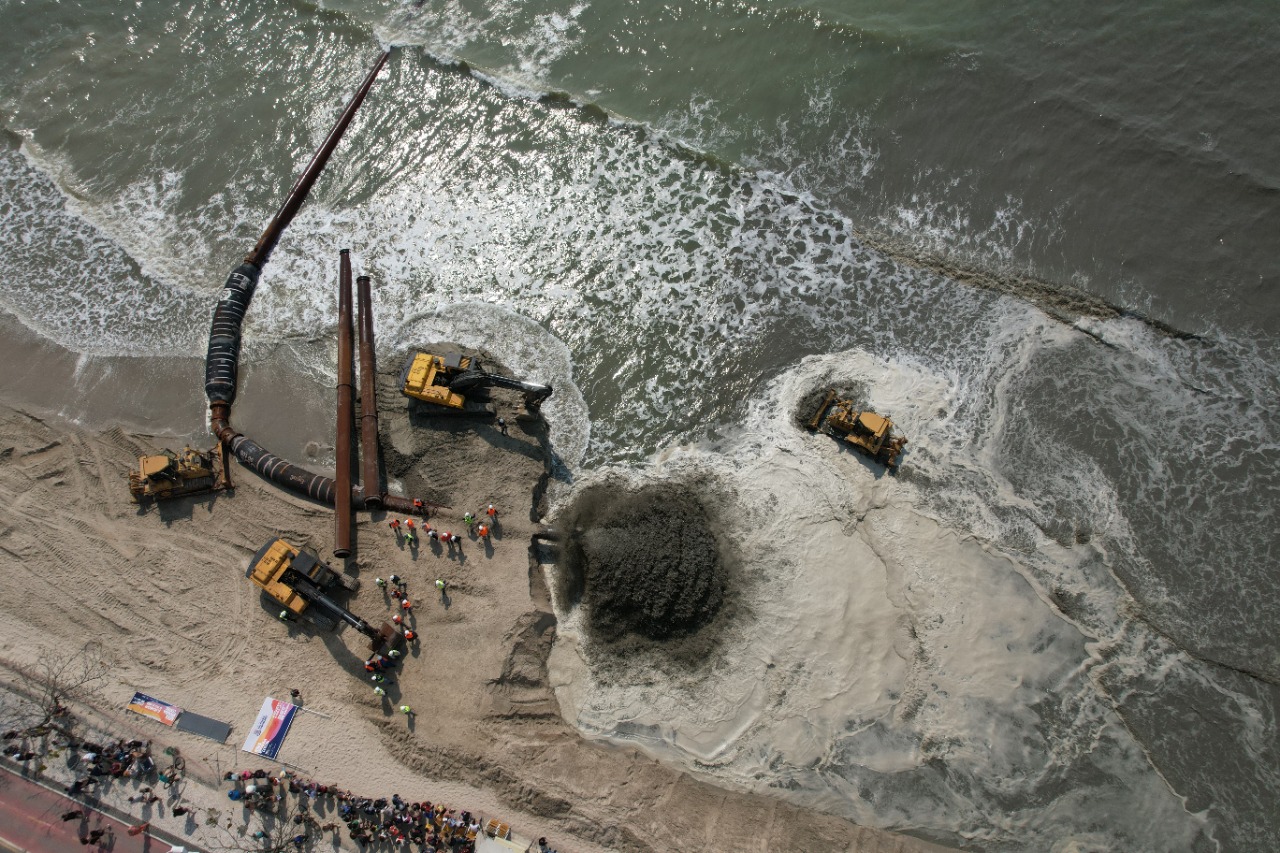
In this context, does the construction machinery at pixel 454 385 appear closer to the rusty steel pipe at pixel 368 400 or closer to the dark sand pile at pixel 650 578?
the rusty steel pipe at pixel 368 400

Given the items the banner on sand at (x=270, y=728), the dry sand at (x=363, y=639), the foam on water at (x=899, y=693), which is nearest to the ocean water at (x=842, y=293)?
the foam on water at (x=899, y=693)

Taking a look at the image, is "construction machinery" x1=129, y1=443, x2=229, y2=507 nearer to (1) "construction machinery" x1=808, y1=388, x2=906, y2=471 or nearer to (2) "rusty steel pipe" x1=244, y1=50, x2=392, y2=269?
Result: (2) "rusty steel pipe" x1=244, y1=50, x2=392, y2=269

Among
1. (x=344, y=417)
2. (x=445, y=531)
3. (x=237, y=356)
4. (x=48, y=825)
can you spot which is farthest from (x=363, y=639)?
(x=237, y=356)

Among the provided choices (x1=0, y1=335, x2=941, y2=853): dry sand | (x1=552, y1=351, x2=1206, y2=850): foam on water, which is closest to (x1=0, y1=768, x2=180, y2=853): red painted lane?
(x1=0, y1=335, x2=941, y2=853): dry sand

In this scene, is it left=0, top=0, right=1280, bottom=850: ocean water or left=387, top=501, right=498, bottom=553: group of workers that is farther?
left=387, top=501, right=498, bottom=553: group of workers

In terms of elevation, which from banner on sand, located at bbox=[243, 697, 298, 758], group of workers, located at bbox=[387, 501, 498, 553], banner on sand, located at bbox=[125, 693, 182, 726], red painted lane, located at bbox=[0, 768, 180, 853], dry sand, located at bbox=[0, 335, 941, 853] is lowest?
red painted lane, located at bbox=[0, 768, 180, 853]

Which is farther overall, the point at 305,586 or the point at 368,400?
the point at 368,400

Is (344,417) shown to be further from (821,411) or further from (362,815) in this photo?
(821,411)
